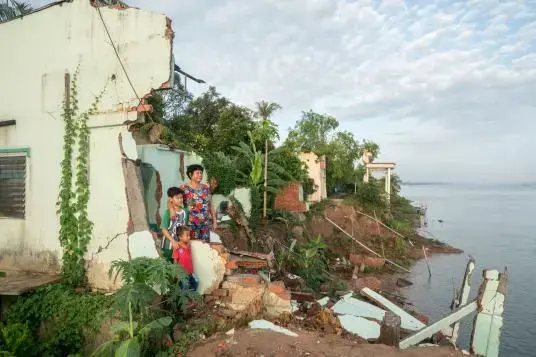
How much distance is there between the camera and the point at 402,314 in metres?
7.34

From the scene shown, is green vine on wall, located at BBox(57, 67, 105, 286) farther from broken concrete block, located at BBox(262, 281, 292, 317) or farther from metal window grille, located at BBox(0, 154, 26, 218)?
broken concrete block, located at BBox(262, 281, 292, 317)

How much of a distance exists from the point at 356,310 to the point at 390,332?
1.60 metres

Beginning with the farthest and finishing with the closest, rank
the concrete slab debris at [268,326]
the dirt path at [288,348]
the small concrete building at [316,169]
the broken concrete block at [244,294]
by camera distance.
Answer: the small concrete building at [316,169] → the broken concrete block at [244,294] → the concrete slab debris at [268,326] → the dirt path at [288,348]

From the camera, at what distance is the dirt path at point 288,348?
13.8 ft

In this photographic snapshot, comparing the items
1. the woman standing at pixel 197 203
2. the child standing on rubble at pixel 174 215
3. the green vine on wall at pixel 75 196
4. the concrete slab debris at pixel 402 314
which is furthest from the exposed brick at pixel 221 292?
the concrete slab debris at pixel 402 314

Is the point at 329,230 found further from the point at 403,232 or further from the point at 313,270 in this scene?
the point at 313,270

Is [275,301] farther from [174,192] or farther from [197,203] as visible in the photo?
[174,192]

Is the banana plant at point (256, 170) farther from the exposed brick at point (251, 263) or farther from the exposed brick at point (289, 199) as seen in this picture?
the exposed brick at point (251, 263)

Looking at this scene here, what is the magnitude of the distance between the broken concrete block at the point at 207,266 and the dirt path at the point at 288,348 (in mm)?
947

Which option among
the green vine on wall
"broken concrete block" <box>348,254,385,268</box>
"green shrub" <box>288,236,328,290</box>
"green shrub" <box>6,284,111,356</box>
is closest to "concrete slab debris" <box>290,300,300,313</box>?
"green shrub" <box>6,284,111,356</box>

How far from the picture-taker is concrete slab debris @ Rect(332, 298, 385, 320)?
20.6 feet

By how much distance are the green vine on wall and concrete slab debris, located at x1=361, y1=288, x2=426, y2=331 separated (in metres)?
5.46

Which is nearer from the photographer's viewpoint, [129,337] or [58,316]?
[129,337]

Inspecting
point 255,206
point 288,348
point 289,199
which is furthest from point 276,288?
point 289,199
